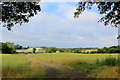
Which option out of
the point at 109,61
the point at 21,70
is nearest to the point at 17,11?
the point at 21,70

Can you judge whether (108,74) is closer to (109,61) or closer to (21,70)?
(109,61)

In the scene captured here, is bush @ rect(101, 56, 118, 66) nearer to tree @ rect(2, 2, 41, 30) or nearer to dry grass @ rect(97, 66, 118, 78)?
dry grass @ rect(97, 66, 118, 78)

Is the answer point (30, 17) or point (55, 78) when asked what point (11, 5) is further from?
point (55, 78)

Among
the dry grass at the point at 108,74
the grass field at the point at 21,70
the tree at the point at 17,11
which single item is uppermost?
the tree at the point at 17,11

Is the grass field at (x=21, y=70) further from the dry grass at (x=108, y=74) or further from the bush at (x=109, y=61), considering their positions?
the bush at (x=109, y=61)

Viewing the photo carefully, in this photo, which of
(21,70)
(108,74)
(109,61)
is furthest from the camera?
(109,61)

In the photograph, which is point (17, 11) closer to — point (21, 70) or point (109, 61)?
point (21, 70)

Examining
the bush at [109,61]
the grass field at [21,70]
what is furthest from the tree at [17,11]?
the bush at [109,61]

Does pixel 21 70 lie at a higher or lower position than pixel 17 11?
lower

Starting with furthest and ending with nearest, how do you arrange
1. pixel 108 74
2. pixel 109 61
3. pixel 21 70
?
1. pixel 109 61
2. pixel 21 70
3. pixel 108 74

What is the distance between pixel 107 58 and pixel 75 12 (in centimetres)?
723

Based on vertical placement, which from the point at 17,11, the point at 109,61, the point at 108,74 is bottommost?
the point at 108,74

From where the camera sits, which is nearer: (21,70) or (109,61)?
(21,70)

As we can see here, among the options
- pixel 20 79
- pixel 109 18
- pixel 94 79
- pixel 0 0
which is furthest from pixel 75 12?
pixel 0 0
